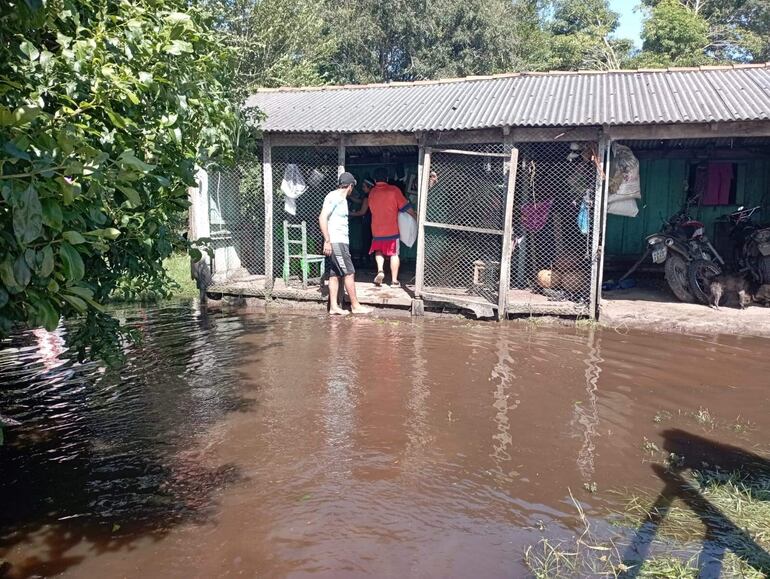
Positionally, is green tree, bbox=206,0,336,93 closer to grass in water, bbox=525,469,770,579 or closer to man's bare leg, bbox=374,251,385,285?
man's bare leg, bbox=374,251,385,285

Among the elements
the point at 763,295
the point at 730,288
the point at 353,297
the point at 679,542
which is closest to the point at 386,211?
the point at 353,297

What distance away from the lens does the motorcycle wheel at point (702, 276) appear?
29.3ft

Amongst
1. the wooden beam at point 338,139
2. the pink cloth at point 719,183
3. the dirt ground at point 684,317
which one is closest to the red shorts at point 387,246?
the wooden beam at point 338,139

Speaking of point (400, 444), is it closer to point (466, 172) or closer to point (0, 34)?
point (0, 34)

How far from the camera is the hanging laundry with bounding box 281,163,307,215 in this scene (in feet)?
32.6

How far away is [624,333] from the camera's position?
812cm

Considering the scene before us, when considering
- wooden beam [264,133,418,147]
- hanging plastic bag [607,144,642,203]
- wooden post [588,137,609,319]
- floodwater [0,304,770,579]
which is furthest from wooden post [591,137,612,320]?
wooden beam [264,133,418,147]

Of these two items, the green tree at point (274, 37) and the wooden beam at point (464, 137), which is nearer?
the wooden beam at point (464, 137)

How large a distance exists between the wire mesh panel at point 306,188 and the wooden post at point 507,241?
316 centimetres

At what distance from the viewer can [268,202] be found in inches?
377

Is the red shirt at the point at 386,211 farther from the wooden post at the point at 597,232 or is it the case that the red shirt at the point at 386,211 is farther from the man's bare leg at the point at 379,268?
the wooden post at the point at 597,232

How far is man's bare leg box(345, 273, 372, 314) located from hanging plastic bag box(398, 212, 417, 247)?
1.50m

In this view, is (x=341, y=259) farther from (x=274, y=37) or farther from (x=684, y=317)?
(x=274, y=37)

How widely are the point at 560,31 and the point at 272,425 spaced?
25.4 metres
